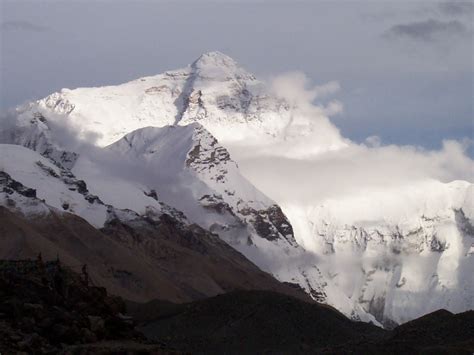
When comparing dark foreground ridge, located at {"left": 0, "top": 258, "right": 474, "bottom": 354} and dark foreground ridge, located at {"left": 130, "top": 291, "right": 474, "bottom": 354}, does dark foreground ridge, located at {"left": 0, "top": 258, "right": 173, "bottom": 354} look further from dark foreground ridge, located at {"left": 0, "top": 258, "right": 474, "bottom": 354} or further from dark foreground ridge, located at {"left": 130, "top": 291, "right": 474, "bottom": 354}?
dark foreground ridge, located at {"left": 130, "top": 291, "right": 474, "bottom": 354}

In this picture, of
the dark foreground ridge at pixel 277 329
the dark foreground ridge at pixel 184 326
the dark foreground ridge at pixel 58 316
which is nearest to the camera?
the dark foreground ridge at pixel 58 316

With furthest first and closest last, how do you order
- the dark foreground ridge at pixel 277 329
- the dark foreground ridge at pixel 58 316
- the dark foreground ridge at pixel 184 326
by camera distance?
the dark foreground ridge at pixel 277 329 → the dark foreground ridge at pixel 184 326 → the dark foreground ridge at pixel 58 316

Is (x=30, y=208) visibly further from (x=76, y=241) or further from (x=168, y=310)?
(x=168, y=310)

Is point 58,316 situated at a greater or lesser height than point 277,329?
lesser

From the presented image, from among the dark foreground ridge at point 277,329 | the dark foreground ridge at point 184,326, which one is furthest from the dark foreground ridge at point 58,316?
the dark foreground ridge at point 277,329

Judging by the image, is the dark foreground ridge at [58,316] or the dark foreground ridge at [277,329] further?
the dark foreground ridge at [277,329]

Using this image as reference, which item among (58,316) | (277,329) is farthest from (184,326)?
(58,316)

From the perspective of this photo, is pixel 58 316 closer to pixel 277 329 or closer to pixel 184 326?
pixel 277 329

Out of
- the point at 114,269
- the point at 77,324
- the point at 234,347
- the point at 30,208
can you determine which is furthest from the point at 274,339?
the point at 30,208

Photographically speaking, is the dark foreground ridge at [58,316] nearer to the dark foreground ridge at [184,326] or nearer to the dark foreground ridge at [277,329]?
A: the dark foreground ridge at [184,326]
